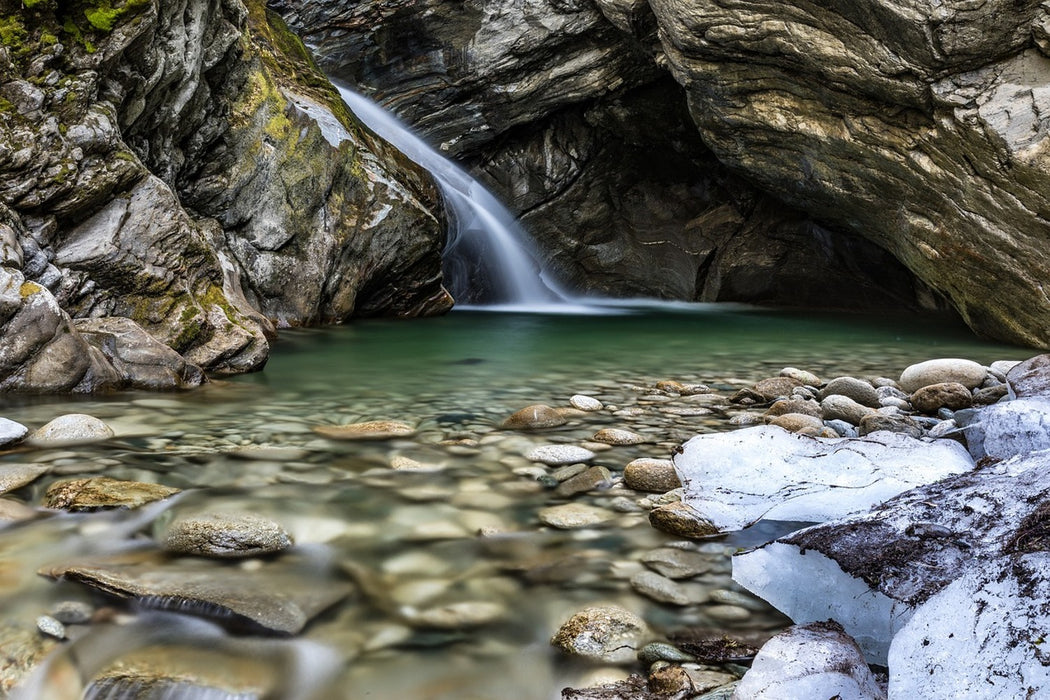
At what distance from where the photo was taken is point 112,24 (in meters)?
5.49

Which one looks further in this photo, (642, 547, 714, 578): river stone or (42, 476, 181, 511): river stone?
(42, 476, 181, 511): river stone

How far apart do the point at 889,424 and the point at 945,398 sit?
90cm

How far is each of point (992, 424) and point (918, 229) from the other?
6313 millimetres

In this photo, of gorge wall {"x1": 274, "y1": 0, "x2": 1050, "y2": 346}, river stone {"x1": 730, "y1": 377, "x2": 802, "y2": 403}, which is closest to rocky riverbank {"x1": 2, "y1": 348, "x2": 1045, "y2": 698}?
river stone {"x1": 730, "y1": 377, "x2": 802, "y2": 403}

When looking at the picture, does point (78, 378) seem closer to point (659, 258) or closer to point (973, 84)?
point (973, 84)

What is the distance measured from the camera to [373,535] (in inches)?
92.2

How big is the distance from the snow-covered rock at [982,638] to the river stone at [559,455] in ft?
5.73

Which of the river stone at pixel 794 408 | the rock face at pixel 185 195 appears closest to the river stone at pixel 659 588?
the river stone at pixel 794 408

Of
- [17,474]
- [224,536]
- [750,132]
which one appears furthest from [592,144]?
[224,536]

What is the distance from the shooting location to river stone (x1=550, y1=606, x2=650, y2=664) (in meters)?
1.75

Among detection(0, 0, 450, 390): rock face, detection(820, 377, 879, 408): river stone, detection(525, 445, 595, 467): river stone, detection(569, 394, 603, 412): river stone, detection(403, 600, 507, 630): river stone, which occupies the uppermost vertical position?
detection(0, 0, 450, 390): rock face

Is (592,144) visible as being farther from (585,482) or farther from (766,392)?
(585,482)

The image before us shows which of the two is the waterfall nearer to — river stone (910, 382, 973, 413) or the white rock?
river stone (910, 382, 973, 413)

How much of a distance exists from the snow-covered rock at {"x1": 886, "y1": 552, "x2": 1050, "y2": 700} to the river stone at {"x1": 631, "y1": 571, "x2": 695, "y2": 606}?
615mm
